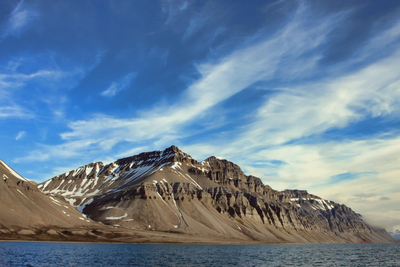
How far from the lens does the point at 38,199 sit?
195 meters

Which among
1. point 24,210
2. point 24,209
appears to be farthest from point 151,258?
point 24,209

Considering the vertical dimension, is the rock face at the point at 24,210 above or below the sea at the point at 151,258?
above

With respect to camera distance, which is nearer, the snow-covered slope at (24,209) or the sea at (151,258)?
the sea at (151,258)

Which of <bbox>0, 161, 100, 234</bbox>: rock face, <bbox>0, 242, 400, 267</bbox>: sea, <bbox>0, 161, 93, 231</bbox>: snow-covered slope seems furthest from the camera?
<bbox>0, 161, 93, 231</bbox>: snow-covered slope

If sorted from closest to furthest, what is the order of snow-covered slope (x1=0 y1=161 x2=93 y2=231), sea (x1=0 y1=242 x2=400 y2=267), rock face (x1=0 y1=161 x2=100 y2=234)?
1. sea (x1=0 y1=242 x2=400 y2=267)
2. rock face (x1=0 y1=161 x2=100 y2=234)
3. snow-covered slope (x1=0 y1=161 x2=93 y2=231)

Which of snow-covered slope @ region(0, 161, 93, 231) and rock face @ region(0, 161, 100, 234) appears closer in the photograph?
rock face @ region(0, 161, 100, 234)

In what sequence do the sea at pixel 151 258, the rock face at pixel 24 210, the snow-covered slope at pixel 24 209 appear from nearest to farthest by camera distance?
the sea at pixel 151 258 < the rock face at pixel 24 210 < the snow-covered slope at pixel 24 209

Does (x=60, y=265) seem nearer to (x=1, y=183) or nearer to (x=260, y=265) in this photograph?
(x=260, y=265)

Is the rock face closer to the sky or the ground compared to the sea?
closer to the sky

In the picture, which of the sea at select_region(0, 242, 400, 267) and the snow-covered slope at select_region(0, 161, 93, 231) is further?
the snow-covered slope at select_region(0, 161, 93, 231)

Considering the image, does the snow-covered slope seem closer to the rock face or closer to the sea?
the rock face

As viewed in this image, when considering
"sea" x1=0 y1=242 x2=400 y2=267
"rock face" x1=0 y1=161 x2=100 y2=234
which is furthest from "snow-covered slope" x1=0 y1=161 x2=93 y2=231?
"sea" x1=0 y1=242 x2=400 y2=267

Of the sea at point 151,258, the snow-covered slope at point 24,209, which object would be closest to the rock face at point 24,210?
the snow-covered slope at point 24,209

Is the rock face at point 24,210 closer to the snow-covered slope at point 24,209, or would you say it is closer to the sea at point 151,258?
the snow-covered slope at point 24,209
